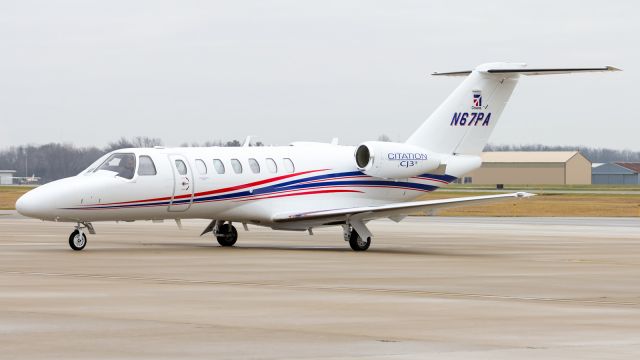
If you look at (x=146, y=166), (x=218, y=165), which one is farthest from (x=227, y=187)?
(x=146, y=166)

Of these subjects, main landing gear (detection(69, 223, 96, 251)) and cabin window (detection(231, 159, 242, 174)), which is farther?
cabin window (detection(231, 159, 242, 174))

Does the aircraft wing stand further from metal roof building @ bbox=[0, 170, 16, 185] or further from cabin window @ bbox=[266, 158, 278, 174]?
Answer: metal roof building @ bbox=[0, 170, 16, 185]

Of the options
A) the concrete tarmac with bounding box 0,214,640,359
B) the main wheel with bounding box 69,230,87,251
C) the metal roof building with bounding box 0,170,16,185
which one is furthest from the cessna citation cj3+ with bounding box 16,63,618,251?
the metal roof building with bounding box 0,170,16,185

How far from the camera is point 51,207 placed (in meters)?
31.6

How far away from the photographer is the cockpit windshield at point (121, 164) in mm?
33219

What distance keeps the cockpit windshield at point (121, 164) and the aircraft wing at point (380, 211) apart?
13.9 feet

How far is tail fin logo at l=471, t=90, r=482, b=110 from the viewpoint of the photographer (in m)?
38.0

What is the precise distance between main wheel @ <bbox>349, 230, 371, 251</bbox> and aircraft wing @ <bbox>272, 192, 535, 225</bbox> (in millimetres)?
511

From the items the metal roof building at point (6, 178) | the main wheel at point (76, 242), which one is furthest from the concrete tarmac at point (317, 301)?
the metal roof building at point (6, 178)

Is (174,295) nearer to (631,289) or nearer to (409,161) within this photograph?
(631,289)

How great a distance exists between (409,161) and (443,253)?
4057 mm

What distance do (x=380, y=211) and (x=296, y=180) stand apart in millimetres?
3133

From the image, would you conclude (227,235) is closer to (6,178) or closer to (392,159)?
(392,159)

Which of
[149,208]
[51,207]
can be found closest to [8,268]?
[51,207]
